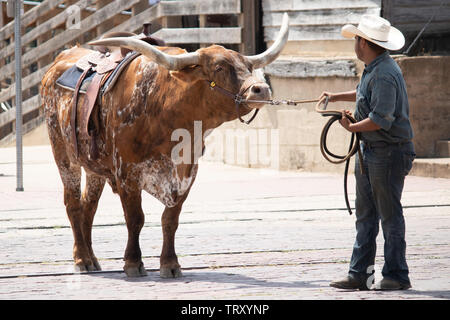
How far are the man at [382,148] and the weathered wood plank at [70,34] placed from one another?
13.0m

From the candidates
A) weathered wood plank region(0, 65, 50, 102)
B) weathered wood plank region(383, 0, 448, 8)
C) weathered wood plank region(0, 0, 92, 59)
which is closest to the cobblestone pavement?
weathered wood plank region(383, 0, 448, 8)

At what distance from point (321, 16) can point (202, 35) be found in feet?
8.56

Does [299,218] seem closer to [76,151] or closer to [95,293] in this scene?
[76,151]

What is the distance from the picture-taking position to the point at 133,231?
734 centimetres

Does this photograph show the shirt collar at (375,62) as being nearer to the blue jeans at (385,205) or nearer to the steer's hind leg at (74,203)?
the blue jeans at (385,205)

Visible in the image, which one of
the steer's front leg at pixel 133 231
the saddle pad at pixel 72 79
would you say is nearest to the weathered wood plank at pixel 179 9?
the saddle pad at pixel 72 79

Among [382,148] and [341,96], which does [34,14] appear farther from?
[382,148]

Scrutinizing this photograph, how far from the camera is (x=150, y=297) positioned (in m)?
6.38

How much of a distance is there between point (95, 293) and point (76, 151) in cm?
154

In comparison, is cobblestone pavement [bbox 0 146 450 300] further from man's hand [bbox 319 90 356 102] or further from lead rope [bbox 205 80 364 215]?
man's hand [bbox 319 90 356 102]

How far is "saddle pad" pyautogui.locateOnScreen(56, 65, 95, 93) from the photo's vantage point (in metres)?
7.83

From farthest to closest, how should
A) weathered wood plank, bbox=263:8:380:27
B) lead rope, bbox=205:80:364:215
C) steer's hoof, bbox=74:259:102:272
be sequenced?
1. weathered wood plank, bbox=263:8:380:27
2. steer's hoof, bbox=74:259:102:272
3. lead rope, bbox=205:80:364:215

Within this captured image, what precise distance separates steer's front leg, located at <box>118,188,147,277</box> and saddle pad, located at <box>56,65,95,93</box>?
3.51 feet

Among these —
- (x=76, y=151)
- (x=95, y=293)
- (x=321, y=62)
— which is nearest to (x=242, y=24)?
(x=321, y=62)
